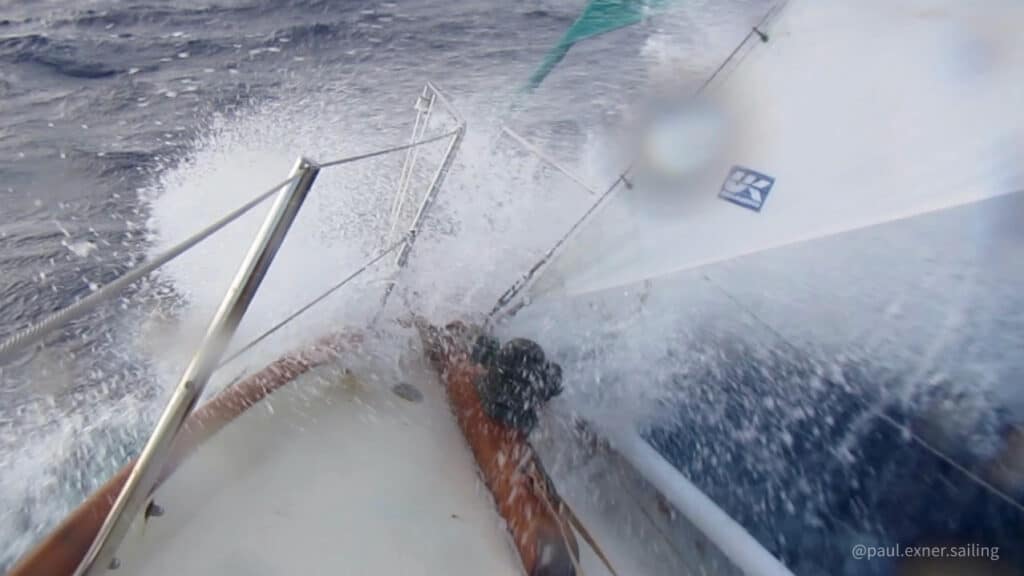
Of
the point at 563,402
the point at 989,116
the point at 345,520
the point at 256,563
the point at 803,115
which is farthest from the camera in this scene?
the point at 563,402

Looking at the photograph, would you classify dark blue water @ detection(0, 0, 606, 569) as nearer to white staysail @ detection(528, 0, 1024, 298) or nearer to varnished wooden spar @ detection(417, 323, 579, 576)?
varnished wooden spar @ detection(417, 323, 579, 576)

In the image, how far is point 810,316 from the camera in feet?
9.59

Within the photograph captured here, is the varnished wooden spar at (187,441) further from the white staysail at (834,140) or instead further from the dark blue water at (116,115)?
the white staysail at (834,140)

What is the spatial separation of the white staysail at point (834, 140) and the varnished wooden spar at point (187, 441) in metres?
0.92

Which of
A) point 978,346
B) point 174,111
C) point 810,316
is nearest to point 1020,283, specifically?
point 978,346

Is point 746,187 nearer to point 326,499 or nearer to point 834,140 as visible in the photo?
point 834,140

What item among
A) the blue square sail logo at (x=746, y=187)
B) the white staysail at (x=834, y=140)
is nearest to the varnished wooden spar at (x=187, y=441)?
the white staysail at (x=834, y=140)

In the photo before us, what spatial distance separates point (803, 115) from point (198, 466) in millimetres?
2207

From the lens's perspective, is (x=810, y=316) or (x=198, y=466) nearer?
(x=198, y=466)

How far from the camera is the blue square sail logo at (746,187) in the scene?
8.37 feet

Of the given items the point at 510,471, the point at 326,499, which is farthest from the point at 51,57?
the point at 510,471

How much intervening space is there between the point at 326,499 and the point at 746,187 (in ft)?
5.60

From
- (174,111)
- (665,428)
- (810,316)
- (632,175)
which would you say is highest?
(632,175)

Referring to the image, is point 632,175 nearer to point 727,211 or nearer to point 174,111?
point 727,211
